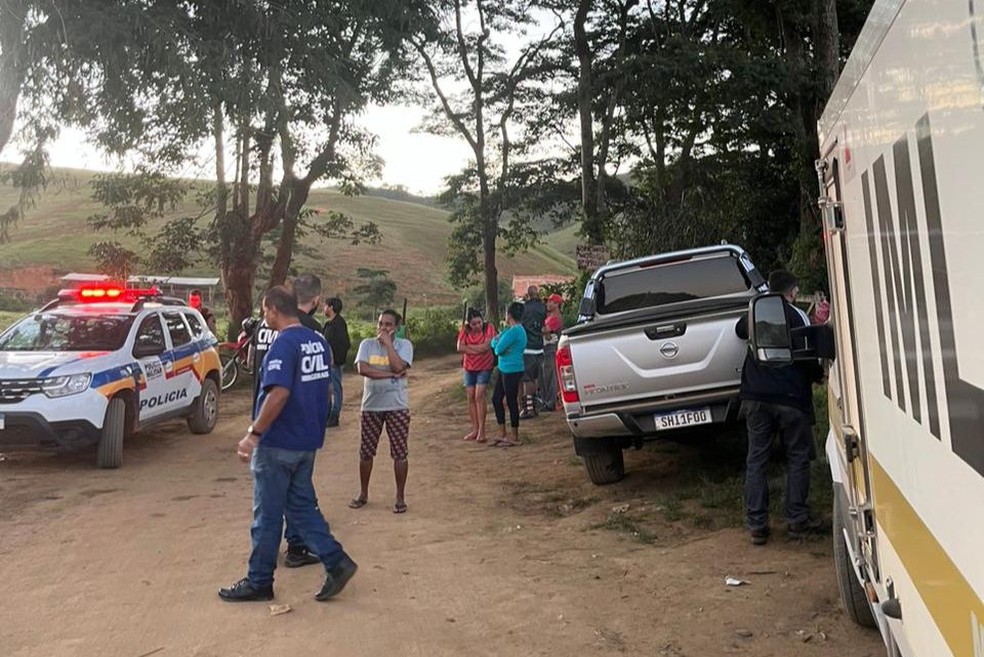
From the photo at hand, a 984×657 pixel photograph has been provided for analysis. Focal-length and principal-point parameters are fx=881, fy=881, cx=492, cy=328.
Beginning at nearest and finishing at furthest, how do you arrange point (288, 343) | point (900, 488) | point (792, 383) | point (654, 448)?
point (900, 488) < point (288, 343) < point (792, 383) < point (654, 448)

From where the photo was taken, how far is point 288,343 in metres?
5.04

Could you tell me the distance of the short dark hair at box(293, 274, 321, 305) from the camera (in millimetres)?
5859

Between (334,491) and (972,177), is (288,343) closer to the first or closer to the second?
(334,491)

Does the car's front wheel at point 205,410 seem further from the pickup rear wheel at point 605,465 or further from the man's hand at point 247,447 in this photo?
the man's hand at point 247,447

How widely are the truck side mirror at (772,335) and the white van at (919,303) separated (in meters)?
0.62

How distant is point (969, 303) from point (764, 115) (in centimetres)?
1795

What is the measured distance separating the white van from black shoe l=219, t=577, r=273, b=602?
11.1ft

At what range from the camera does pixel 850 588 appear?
450 centimetres

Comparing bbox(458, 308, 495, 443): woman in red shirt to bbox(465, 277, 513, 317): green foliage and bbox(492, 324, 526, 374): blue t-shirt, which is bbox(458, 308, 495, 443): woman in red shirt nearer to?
bbox(492, 324, 526, 374): blue t-shirt

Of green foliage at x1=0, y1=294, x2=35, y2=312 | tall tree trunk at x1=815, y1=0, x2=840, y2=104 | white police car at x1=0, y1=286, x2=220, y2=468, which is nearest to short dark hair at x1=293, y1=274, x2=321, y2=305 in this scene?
white police car at x1=0, y1=286, x2=220, y2=468

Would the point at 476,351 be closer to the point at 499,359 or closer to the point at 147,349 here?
the point at 499,359

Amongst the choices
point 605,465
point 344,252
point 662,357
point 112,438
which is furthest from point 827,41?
point 344,252

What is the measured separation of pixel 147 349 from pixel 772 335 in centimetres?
825

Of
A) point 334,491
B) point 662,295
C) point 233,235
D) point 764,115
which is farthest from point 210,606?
point 233,235
